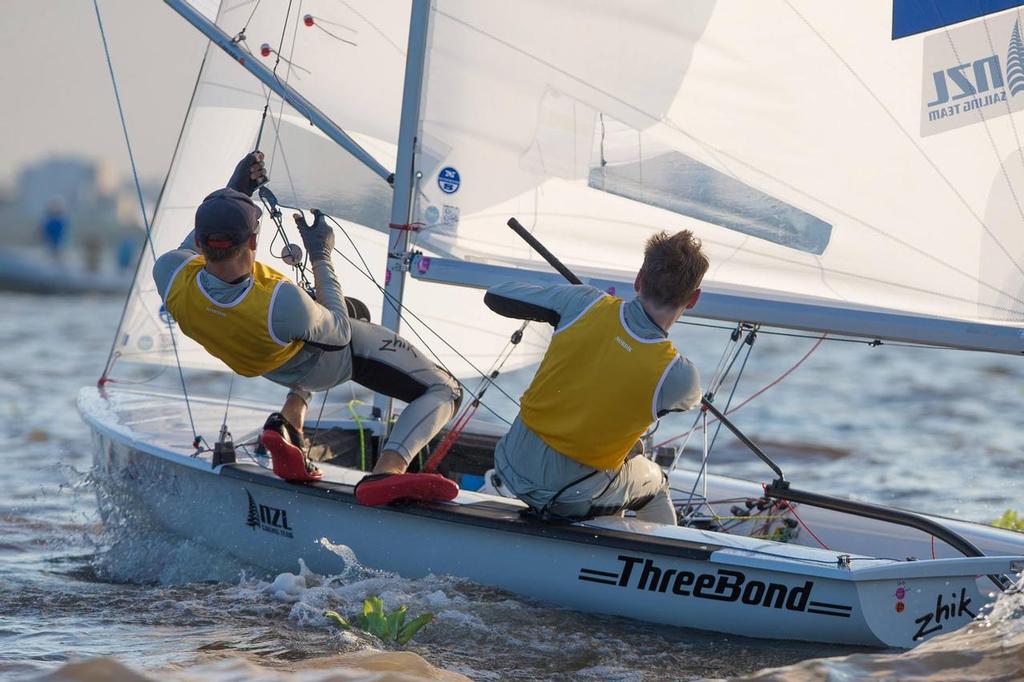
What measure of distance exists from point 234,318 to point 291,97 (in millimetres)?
1543

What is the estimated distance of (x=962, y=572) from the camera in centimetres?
396

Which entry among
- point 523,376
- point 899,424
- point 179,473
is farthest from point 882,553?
point 523,376

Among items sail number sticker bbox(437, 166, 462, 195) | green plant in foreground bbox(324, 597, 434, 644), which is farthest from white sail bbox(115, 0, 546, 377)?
green plant in foreground bbox(324, 597, 434, 644)

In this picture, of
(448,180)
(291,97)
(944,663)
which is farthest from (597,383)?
(291,97)

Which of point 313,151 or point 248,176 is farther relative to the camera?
point 313,151

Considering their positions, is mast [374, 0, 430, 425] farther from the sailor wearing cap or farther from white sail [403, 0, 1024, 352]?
the sailor wearing cap

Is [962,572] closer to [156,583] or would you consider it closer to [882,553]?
[882,553]

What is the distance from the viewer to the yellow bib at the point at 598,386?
4.01 metres

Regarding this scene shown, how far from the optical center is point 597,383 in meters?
4.05

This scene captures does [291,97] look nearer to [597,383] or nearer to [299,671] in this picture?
[597,383]

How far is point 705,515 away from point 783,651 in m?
1.21

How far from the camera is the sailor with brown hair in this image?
4000 mm

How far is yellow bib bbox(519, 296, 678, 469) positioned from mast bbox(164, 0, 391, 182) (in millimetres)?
1624

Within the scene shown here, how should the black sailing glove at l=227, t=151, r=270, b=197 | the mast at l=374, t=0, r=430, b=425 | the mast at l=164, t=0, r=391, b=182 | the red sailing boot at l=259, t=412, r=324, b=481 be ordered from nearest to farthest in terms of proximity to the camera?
the red sailing boot at l=259, t=412, r=324, b=481, the black sailing glove at l=227, t=151, r=270, b=197, the mast at l=374, t=0, r=430, b=425, the mast at l=164, t=0, r=391, b=182
